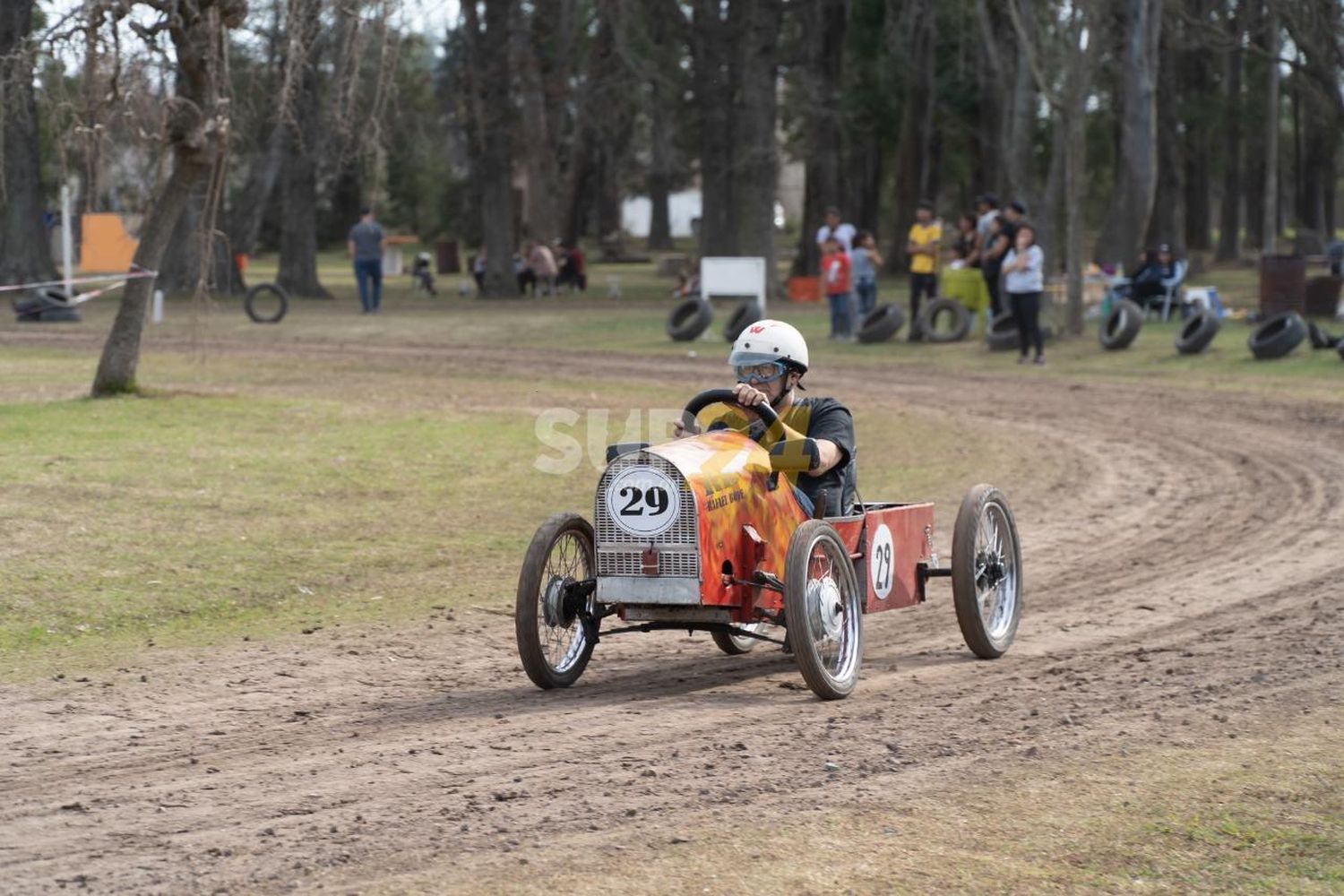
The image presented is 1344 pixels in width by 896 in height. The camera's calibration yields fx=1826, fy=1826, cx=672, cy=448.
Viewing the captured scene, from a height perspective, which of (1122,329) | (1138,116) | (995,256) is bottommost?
(1122,329)

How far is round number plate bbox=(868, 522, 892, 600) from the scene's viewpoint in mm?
8953

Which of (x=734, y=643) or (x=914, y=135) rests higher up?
(x=914, y=135)

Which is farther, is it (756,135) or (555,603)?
(756,135)

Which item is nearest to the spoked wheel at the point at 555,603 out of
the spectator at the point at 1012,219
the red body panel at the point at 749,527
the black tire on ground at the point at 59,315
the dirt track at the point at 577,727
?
the dirt track at the point at 577,727

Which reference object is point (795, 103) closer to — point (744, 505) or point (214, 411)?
point (214, 411)

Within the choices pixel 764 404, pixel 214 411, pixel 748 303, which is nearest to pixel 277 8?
pixel 214 411

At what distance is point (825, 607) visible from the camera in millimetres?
8250

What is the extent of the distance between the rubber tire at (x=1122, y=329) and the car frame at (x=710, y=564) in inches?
749

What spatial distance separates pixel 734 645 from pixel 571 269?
1532 inches

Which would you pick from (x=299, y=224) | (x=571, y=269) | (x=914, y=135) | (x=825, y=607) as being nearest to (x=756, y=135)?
(x=571, y=269)

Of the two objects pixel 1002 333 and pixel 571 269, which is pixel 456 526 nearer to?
pixel 1002 333

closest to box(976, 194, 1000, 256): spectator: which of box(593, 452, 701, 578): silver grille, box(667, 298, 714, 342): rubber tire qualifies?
box(667, 298, 714, 342): rubber tire

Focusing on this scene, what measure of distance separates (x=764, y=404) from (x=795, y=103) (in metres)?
44.2

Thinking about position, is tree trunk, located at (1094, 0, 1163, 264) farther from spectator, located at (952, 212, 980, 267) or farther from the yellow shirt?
the yellow shirt
